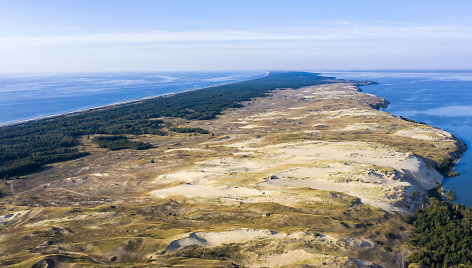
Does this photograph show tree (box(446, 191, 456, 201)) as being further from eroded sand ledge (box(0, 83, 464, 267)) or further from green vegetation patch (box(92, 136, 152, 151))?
green vegetation patch (box(92, 136, 152, 151))

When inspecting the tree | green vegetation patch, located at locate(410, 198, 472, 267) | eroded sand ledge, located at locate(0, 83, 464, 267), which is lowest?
the tree

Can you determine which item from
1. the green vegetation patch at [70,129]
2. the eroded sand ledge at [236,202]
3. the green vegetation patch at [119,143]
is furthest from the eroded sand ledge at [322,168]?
the green vegetation patch at [70,129]

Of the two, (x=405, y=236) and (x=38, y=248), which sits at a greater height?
(x=38, y=248)

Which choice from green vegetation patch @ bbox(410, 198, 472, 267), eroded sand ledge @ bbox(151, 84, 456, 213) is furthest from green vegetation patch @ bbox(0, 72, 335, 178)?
green vegetation patch @ bbox(410, 198, 472, 267)

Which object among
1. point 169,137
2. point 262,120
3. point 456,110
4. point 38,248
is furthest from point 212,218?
point 456,110

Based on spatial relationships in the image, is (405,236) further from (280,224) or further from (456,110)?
(456,110)
